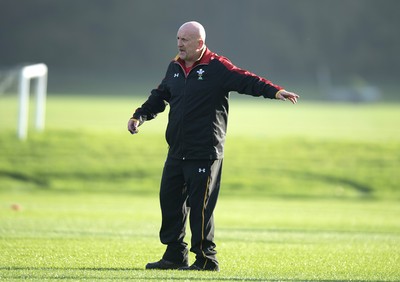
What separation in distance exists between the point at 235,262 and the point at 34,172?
48.1ft

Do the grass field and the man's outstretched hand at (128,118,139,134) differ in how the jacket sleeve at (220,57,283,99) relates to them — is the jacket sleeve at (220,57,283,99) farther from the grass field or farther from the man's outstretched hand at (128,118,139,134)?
the grass field

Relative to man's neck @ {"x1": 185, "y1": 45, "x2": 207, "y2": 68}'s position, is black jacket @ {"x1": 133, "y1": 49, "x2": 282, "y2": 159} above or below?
below

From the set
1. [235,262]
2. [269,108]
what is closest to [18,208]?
[235,262]

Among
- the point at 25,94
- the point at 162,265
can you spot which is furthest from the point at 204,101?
the point at 25,94

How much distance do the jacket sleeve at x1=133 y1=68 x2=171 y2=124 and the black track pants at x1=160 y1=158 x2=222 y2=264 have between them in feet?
1.81

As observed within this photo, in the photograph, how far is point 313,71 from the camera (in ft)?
315

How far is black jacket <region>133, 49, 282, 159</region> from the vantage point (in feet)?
31.6

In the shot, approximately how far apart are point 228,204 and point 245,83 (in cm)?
1144

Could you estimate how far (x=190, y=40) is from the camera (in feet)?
31.5

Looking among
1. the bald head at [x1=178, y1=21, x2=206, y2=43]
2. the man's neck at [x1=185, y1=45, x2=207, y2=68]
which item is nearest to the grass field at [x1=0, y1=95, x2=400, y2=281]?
the man's neck at [x1=185, y1=45, x2=207, y2=68]

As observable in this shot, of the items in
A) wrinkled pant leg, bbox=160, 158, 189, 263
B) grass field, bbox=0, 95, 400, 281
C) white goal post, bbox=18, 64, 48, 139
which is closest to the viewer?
wrinkled pant leg, bbox=160, 158, 189, 263

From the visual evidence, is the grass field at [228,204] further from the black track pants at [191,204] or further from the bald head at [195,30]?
the bald head at [195,30]

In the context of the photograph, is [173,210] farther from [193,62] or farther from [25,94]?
[25,94]

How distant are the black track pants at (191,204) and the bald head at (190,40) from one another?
3.17ft
